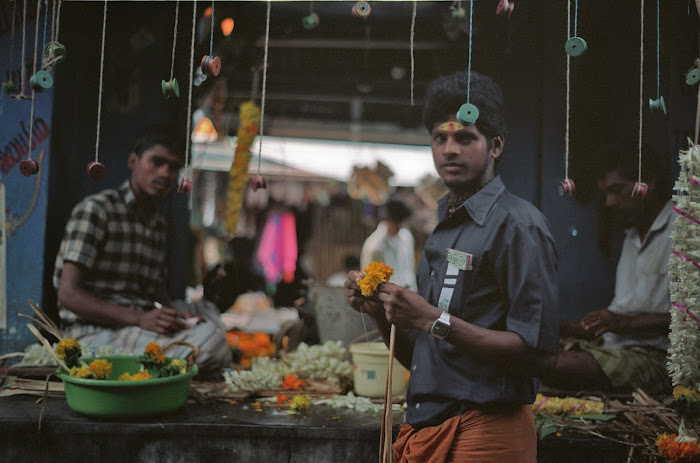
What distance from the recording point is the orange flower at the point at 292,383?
12.6ft

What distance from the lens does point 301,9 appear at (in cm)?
572

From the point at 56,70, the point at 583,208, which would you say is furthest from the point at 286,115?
the point at 583,208

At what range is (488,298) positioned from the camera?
7.21 feet

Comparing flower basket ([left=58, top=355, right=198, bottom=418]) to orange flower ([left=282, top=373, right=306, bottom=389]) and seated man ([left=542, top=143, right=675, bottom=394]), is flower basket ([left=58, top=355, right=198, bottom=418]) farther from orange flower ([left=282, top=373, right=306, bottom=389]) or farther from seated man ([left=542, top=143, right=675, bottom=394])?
seated man ([left=542, top=143, right=675, bottom=394])

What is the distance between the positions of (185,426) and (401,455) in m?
1.29

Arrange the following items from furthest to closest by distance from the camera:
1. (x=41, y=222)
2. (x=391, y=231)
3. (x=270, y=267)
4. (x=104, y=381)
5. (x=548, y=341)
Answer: (x=270, y=267)
(x=391, y=231)
(x=41, y=222)
(x=104, y=381)
(x=548, y=341)

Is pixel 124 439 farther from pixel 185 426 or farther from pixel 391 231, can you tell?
pixel 391 231

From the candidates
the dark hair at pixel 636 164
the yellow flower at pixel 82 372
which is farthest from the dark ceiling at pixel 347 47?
the yellow flower at pixel 82 372

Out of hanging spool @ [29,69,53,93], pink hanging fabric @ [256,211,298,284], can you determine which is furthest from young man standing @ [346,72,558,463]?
pink hanging fabric @ [256,211,298,284]

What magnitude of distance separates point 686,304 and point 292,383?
2434mm

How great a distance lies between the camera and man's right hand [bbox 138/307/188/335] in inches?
148

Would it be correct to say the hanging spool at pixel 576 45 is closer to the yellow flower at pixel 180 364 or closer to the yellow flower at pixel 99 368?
the yellow flower at pixel 180 364

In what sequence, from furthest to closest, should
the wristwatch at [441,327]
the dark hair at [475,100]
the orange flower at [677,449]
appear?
the orange flower at [677,449] < the dark hair at [475,100] < the wristwatch at [441,327]

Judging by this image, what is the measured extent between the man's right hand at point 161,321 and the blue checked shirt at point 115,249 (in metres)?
0.40
